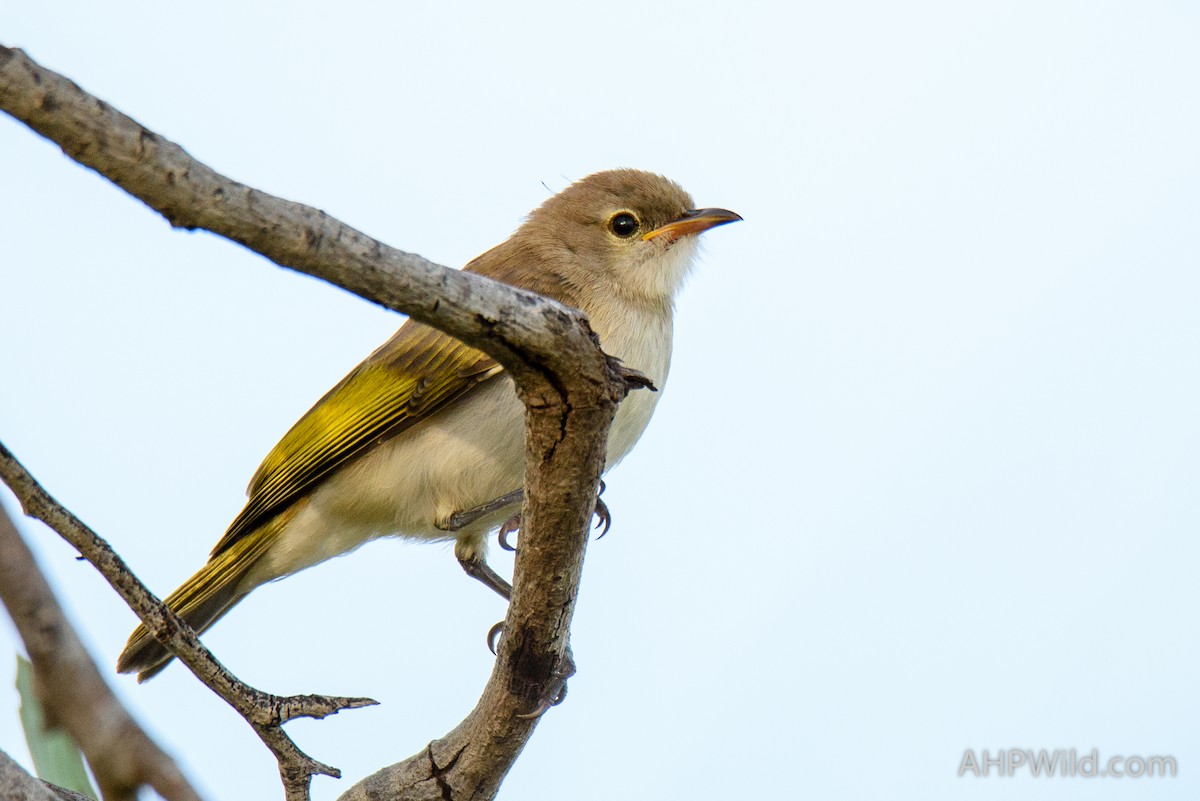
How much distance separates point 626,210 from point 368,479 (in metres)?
2.06

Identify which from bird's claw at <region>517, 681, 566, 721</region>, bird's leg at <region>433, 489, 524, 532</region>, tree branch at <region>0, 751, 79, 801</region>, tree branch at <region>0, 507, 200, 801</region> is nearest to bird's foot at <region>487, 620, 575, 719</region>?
bird's claw at <region>517, 681, 566, 721</region>

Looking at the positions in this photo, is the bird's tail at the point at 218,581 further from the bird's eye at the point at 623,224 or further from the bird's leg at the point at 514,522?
the bird's eye at the point at 623,224

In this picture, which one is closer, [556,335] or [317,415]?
[556,335]

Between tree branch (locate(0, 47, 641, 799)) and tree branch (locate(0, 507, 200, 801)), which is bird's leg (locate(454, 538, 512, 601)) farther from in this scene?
tree branch (locate(0, 507, 200, 801))

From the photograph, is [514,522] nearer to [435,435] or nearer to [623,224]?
[435,435]

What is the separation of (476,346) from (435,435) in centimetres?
246

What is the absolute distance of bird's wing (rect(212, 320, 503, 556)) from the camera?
18.1 feet

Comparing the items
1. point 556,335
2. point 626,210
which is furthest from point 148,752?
point 626,210

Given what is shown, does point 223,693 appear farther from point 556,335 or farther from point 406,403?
point 406,403

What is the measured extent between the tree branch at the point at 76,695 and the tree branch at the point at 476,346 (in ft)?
2.95

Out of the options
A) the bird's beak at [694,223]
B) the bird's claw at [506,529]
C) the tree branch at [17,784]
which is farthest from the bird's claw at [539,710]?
the bird's beak at [694,223]

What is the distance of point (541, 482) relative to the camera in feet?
12.1

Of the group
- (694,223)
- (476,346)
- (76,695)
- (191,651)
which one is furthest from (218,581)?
(76,695)

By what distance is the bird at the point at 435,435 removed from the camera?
5.49 meters
